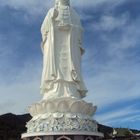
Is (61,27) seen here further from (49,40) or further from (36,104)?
(36,104)

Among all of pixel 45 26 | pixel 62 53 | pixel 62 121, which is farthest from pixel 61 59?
pixel 62 121

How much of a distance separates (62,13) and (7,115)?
15.4 metres

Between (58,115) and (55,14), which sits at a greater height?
(55,14)

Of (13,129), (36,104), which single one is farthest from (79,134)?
(13,129)

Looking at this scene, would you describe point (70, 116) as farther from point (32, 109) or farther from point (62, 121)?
point (32, 109)

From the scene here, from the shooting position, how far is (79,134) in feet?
50.1

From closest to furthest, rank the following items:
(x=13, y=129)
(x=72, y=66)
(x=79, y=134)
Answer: (x=79, y=134) < (x=72, y=66) < (x=13, y=129)

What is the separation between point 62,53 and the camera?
17.6 metres

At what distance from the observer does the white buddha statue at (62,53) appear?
16875 mm

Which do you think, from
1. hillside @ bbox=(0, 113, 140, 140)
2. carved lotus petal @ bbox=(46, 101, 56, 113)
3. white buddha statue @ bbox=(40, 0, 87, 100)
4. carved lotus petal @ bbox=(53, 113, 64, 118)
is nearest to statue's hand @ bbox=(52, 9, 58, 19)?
white buddha statue @ bbox=(40, 0, 87, 100)

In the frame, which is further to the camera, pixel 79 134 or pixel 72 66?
pixel 72 66

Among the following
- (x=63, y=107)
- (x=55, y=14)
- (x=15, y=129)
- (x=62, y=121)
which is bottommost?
(x=62, y=121)

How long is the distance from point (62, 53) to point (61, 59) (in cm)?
33

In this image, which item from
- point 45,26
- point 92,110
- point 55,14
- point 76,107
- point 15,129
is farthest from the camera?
point 15,129
